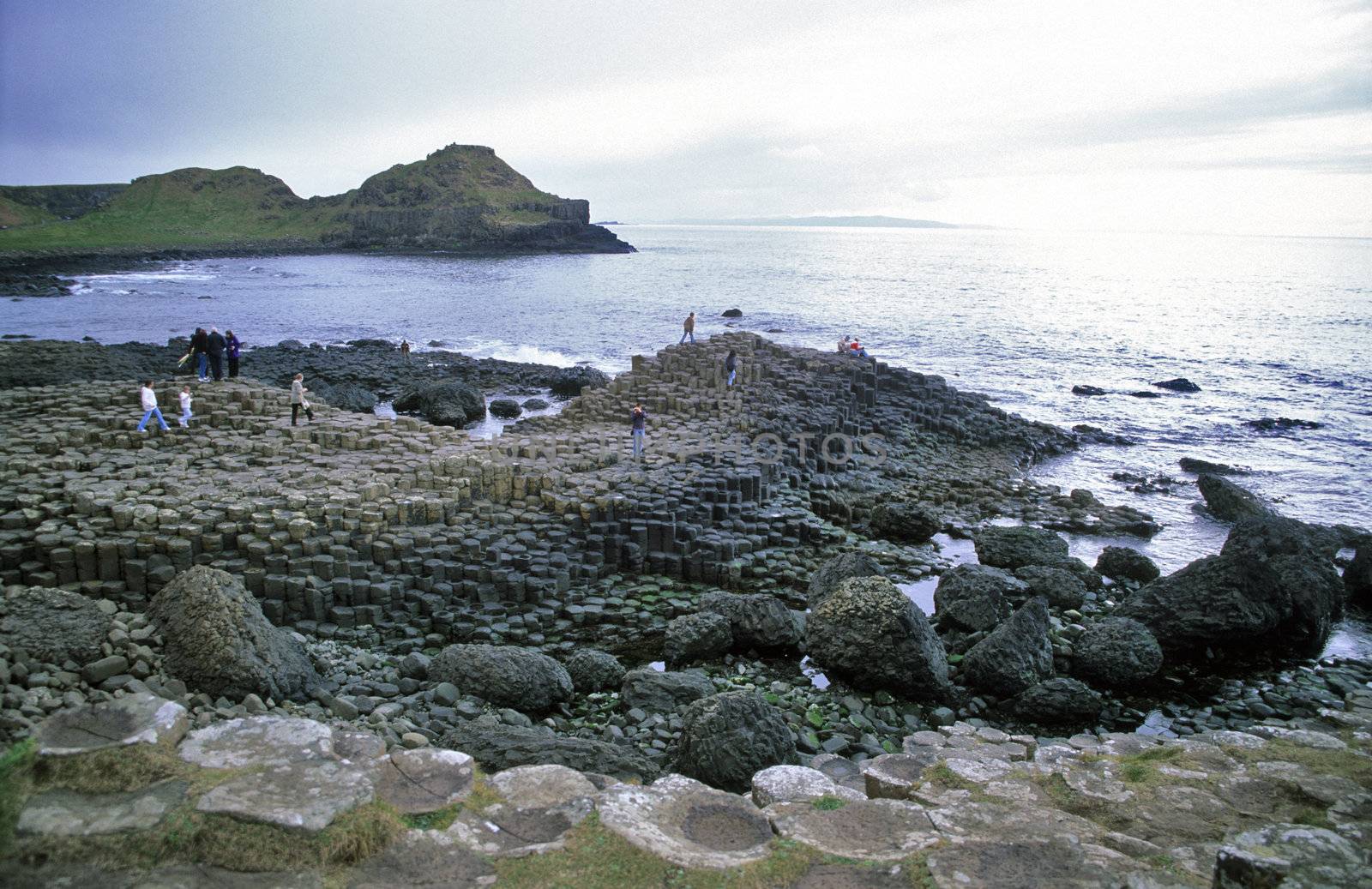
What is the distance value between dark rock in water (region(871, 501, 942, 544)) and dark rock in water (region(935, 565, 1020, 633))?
11.0ft

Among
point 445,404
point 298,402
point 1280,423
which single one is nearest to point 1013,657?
point 298,402

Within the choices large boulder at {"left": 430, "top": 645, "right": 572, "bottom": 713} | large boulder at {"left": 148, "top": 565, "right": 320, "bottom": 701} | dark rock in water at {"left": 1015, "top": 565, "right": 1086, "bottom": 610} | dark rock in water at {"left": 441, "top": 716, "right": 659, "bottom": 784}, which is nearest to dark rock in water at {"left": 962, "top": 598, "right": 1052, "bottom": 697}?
dark rock in water at {"left": 1015, "top": 565, "right": 1086, "bottom": 610}

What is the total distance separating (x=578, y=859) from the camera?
5.79 metres

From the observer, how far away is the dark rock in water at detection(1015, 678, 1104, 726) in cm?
1148

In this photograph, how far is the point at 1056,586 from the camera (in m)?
15.4

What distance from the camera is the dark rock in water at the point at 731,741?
9.12m

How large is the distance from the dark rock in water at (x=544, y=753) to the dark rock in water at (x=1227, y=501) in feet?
61.1

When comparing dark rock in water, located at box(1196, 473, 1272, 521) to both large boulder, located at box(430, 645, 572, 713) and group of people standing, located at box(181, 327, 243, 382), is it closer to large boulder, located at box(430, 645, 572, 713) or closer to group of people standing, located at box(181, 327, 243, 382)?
large boulder, located at box(430, 645, 572, 713)

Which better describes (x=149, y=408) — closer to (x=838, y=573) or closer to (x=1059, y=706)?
(x=838, y=573)

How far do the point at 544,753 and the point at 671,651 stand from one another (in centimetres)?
416

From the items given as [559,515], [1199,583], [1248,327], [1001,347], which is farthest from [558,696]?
[1248,327]

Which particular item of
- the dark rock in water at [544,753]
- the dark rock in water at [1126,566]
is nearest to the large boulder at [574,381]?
the dark rock in water at [1126,566]

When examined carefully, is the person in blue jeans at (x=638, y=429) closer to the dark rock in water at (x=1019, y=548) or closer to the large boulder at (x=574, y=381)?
the dark rock in water at (x=1019, y=548)

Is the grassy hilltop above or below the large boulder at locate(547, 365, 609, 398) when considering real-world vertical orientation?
above
